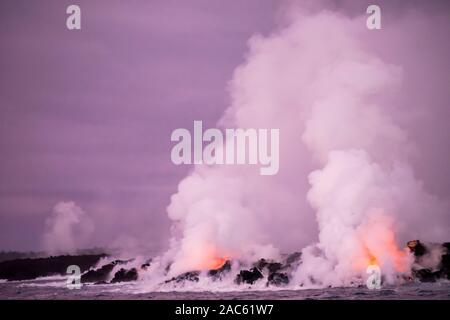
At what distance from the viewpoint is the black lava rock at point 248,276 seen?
61041 millimetres

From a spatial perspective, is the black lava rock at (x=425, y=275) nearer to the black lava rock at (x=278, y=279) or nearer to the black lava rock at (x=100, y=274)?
the black lava rock at (x=278, y=279)

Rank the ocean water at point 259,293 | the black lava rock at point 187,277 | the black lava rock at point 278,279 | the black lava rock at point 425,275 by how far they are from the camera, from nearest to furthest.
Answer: the ocean water at point 259,293 → the black lava rock at point 425,275 → the black lava rock at point 278,279 → the black lava rock at point 187,277

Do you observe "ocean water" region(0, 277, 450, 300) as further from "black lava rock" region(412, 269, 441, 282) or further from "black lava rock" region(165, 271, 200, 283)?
"black lava rock" region(165, 271, 200, 283)

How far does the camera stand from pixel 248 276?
61.5 m

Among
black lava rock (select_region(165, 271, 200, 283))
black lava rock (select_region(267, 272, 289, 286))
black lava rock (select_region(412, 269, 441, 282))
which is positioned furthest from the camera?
black lava rock (select_region(165, 271, 200, 283))

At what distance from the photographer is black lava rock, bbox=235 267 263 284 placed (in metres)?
61.0

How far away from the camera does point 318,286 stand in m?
58.8

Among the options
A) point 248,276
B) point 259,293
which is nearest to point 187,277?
point 248,276

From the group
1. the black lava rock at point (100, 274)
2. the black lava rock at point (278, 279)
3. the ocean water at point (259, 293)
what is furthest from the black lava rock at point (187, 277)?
the black lava rock at point (100, 274)

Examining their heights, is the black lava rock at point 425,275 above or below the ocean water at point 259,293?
above

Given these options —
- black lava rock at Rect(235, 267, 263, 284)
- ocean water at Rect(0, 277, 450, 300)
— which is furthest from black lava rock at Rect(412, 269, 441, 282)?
black lava rock at Rect(235, 267, 263, 284)

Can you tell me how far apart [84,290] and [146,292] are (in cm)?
802
